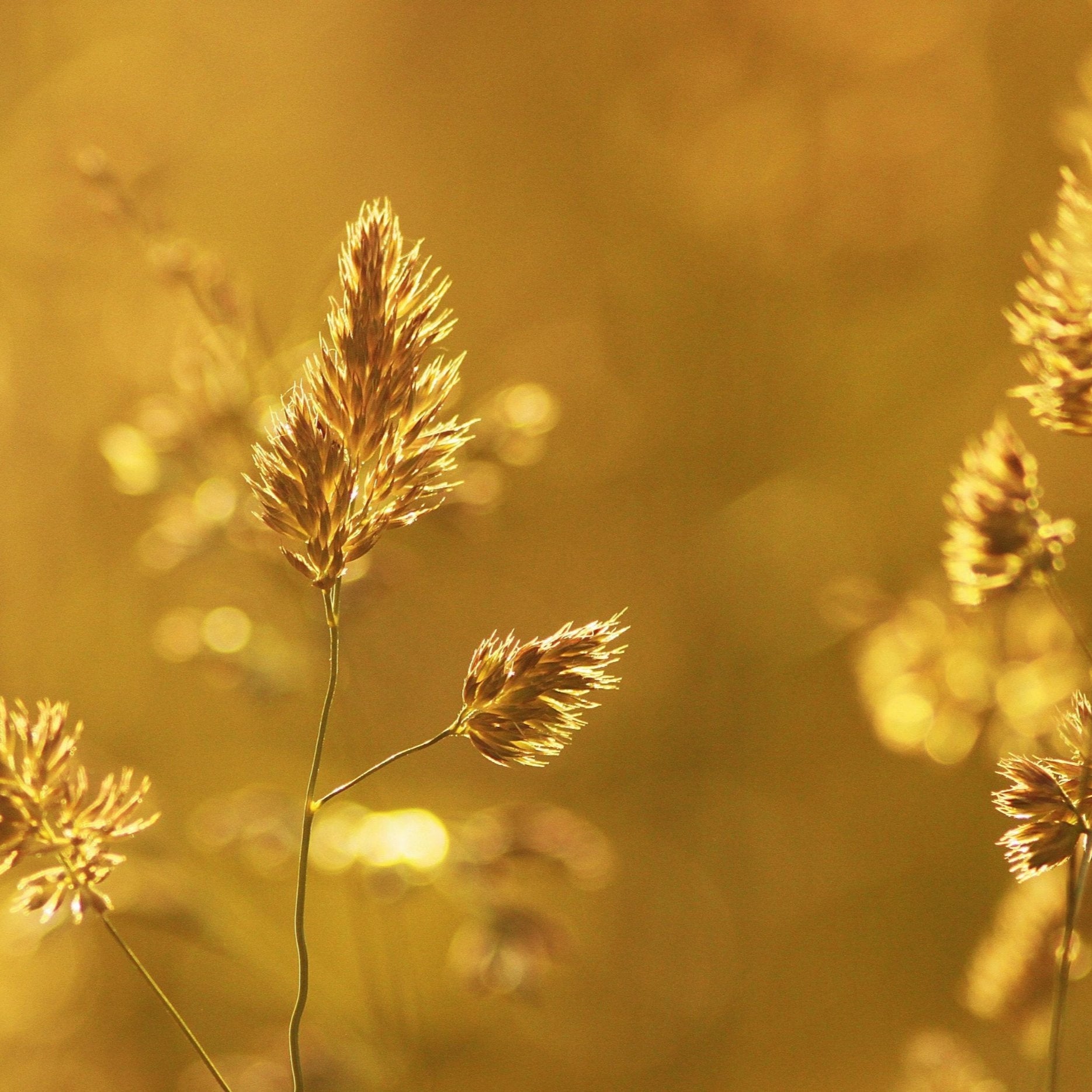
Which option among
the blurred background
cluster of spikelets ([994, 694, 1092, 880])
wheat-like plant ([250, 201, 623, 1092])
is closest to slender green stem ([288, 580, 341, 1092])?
wheat-like plant ([250, 201, 623, 1092])

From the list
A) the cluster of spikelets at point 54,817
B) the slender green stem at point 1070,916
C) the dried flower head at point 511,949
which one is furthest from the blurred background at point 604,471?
the slender green stem at point 1070,916

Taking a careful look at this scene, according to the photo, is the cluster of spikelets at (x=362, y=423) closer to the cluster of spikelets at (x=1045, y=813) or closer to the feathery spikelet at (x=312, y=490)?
the feathery spikelet at (x=312, y=490)

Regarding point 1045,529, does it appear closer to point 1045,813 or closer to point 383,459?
point 1045,813

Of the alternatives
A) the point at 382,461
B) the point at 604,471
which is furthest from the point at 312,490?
the point at 604,471

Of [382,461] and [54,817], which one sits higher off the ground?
[382,461]

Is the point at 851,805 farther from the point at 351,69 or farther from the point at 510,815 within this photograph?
the point at 351,69

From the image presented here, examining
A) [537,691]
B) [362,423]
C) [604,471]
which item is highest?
[604,471]

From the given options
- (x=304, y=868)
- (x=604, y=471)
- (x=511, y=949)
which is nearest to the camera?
(x=304, y=868)

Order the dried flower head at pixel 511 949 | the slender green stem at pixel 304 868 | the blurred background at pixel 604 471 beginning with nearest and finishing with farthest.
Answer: the slender green stem at pixel 304 868, the dried flower head at pixel 511 949, the blurred background at pixel 604 471
